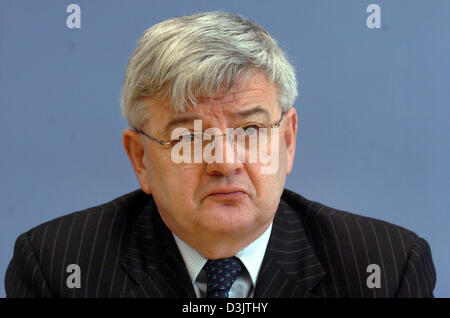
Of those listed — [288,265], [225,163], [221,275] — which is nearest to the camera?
[225,163]

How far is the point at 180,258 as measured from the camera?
8.16 ft

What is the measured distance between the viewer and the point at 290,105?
8.14 ft

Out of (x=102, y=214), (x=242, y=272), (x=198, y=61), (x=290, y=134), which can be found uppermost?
(x=198, y=61)

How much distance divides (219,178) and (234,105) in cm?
23

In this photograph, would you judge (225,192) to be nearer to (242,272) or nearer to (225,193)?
(225,193)

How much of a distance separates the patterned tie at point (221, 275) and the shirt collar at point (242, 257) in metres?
0.03

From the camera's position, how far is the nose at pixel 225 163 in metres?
2.21

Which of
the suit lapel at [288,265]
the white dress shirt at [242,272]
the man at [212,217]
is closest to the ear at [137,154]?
the man at [212,217]

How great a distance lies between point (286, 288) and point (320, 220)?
0.33 m

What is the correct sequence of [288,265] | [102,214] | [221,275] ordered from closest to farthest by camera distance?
[221,275], [288,265], [102,214]

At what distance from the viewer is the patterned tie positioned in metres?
2.38

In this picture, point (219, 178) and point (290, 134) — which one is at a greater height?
point (290, 134)

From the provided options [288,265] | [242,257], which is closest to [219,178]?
[242,257]
